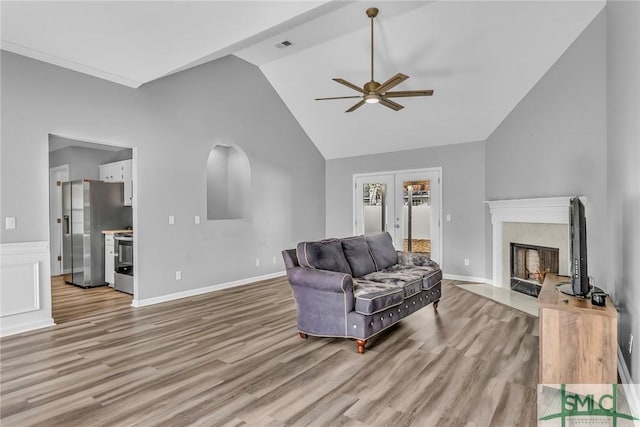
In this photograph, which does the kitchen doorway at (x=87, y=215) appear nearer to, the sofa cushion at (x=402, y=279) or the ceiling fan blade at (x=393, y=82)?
the sofa cushion at (x=402, y=279)

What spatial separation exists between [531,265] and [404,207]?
8.26ft

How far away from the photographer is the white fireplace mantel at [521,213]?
4.66 meters

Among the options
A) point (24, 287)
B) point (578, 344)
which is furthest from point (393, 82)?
point (24, 287)

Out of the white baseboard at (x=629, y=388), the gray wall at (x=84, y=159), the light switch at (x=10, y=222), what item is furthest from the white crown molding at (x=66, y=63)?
the white baseboard at (x=629, y=388)

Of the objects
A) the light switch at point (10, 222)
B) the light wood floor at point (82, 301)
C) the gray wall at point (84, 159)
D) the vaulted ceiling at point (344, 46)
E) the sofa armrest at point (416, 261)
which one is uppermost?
the vaulted ceiling at point (344, 46)

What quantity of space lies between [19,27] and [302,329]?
386 cm

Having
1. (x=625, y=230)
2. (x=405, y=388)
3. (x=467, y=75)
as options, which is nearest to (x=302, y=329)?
(x=405, y=388)

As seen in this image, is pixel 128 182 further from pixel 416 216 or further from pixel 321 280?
pixel 416 216

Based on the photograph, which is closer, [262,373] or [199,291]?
[262,373]

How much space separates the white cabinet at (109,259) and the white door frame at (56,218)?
1.62m

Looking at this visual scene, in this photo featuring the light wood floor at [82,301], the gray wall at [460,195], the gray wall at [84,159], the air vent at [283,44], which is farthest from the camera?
the gray wall at [84,159]

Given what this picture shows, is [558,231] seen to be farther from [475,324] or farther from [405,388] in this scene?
[405,388]

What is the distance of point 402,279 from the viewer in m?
3.75

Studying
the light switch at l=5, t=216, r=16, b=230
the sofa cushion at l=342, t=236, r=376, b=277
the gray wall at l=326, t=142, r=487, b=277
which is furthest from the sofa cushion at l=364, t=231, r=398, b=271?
the light switch at l=5, t=216, r=16, b=230
